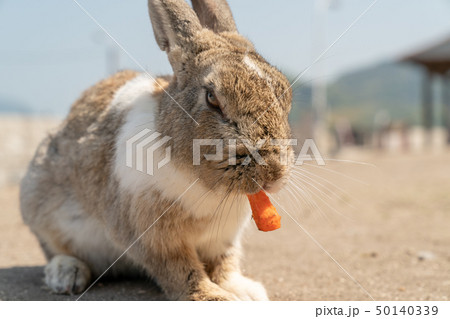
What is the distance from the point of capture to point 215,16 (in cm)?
416

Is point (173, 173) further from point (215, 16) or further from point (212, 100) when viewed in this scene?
point (215, 16)

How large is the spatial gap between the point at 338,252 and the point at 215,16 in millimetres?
2776

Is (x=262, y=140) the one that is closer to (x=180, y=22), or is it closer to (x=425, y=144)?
(x=180, y=22)

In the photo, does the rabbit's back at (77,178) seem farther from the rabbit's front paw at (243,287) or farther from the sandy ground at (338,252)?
the rabbit's front paw at (243,287)

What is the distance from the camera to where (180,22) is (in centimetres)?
364

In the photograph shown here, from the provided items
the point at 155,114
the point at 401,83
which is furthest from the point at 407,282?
the point at 401,83

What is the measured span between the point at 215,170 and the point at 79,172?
58.5 inches

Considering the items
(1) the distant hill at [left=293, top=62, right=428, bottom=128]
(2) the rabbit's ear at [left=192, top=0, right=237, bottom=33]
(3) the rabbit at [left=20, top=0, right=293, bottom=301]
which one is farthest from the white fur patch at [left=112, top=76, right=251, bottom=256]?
(1) the distant hill at [left=293, top=62, right=428, bottom=128]

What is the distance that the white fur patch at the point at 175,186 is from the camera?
3.37m

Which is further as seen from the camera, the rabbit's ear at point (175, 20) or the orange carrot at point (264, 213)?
the rabbit's ear at point (175, 20)

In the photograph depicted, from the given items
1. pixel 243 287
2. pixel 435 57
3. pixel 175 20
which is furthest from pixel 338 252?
pixel 435 57

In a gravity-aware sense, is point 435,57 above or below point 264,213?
above

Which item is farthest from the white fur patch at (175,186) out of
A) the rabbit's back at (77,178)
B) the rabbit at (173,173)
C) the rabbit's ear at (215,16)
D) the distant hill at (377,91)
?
the distant hill at (377,91)

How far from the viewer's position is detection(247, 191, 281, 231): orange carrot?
3.22 meters
